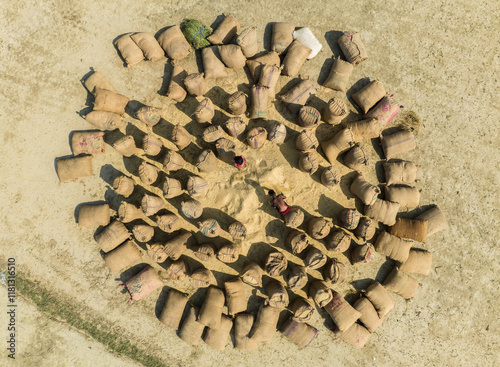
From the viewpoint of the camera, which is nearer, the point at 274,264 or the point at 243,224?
the point at 274,264

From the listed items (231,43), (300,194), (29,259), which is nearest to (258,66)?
(231,43)

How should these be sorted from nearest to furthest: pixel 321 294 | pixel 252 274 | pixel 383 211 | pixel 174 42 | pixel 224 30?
pixel 252 274, pixel 321 294, pixel 383 211, pixel 174 42, pixel 224 30

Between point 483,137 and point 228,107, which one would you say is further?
point 483,137

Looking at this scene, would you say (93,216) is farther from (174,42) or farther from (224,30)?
(224,30)

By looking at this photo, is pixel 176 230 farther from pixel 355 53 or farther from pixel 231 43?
pixel 355 53

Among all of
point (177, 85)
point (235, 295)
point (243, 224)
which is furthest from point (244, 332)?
point (177, 85)

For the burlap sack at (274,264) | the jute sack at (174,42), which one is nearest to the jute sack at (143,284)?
the burlap sack at (274,264)

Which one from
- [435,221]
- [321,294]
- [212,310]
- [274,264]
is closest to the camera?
[274,264]
